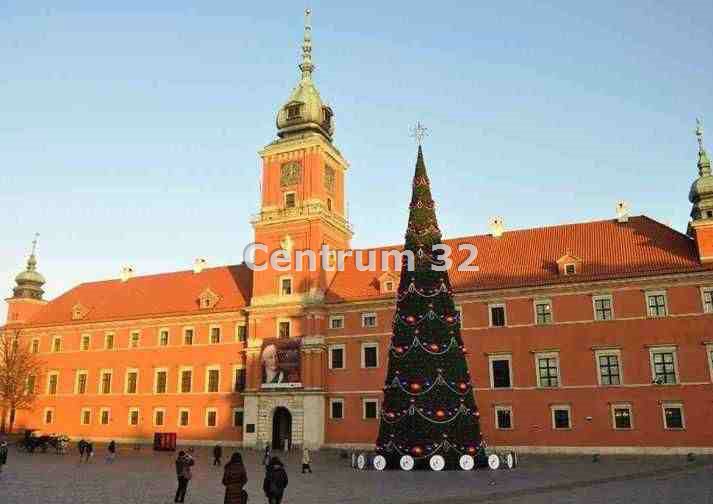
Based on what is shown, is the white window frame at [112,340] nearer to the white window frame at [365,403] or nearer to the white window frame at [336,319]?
the white window frame at [336,319]

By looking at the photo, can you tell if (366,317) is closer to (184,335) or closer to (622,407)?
(184,335)

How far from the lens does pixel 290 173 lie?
51562 millimetres

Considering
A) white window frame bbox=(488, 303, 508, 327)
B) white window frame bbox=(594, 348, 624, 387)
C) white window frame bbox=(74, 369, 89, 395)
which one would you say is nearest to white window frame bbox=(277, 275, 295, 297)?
white window frame bbox=(488, 303, 508, 327)

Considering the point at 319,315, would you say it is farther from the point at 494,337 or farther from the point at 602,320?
the point at 602,320

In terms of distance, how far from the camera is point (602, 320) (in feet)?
129

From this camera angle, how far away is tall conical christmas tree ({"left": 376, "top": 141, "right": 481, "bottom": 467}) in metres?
26.5

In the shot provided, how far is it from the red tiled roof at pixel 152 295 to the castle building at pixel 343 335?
0.63 ft

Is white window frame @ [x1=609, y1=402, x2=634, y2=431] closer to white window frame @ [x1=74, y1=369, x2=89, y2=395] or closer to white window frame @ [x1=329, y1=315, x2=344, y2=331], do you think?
white window frame @ [x1=329, y1=315, x2=344, y2=331]

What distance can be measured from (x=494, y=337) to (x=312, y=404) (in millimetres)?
13440

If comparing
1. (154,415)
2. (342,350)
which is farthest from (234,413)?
(342,350)

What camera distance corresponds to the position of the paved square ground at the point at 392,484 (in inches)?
734

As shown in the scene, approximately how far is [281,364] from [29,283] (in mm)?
33881

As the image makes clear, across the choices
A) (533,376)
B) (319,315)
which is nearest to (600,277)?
(533,376)

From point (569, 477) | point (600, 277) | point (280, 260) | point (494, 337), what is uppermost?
point (280, 260)
